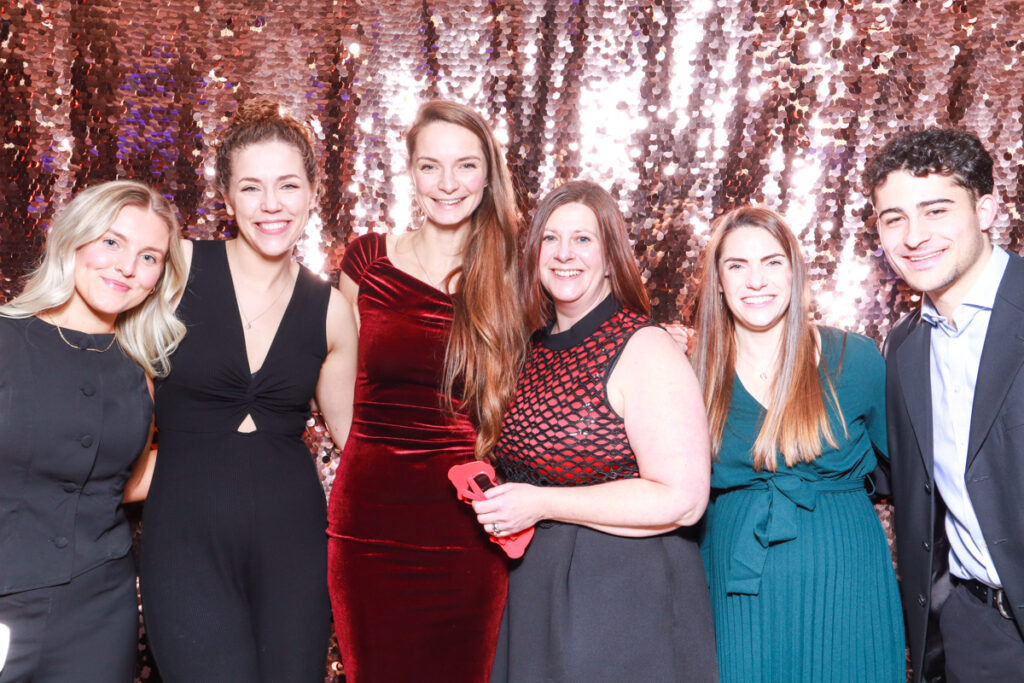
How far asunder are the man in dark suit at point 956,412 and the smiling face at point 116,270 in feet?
6.13

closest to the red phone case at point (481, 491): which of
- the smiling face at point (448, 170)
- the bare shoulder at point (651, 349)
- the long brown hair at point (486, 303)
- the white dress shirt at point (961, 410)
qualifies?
the long brown hair at point (486, 303)

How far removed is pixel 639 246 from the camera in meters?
2.39

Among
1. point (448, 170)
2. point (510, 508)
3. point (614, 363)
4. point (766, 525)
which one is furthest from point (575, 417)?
point (448, 170)

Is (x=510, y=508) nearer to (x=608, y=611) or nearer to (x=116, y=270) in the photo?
(x=608, y=611)

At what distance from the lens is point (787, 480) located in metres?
1.80

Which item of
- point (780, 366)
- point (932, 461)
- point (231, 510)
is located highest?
point (780, 366)

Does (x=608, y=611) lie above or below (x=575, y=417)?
below

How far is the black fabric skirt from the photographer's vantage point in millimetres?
1605

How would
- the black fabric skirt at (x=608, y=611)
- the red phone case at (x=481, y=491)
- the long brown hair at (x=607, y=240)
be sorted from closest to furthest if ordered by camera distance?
the black fabric skirt at (x=608, y=611) < the red phone case at (x=481, y=491) < the long brown hair at (x=607, y=240)

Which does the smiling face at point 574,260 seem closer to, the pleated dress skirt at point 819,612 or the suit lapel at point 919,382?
the pleated dress skirt at point 819,612

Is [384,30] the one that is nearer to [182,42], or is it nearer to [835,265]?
[182,42]

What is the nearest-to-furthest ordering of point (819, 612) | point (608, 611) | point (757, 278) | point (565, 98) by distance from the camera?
1. point (608, 611)
2. point (819, 612)
3. point (757, 278)
4. point (565, 98)

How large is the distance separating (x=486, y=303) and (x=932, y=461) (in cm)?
119

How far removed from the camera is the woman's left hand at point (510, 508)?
1.66 m
